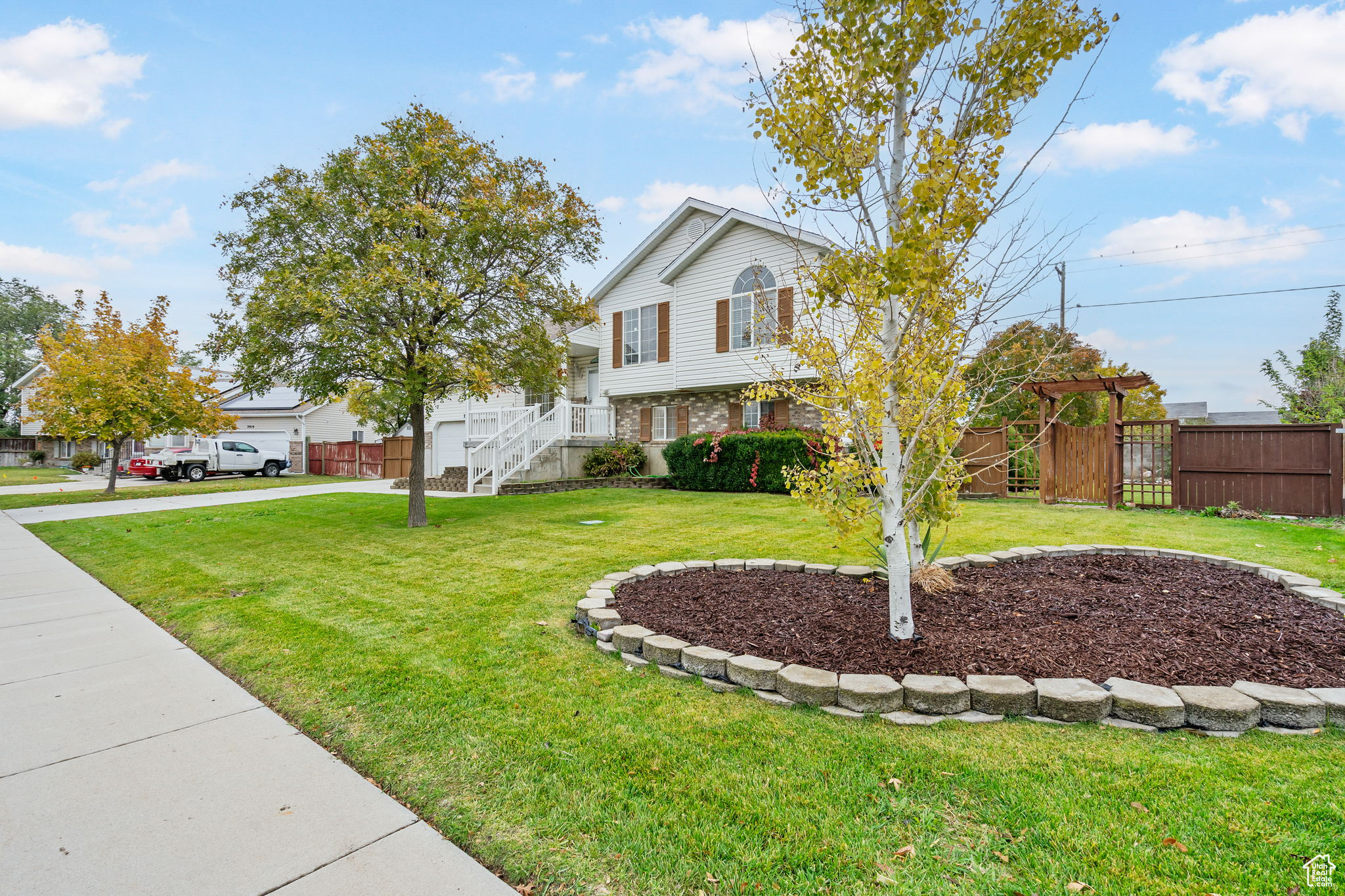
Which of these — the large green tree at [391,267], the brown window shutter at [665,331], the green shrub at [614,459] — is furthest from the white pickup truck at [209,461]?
the brown window shutter at [665,331]

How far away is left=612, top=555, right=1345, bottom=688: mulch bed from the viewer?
9.84 feet

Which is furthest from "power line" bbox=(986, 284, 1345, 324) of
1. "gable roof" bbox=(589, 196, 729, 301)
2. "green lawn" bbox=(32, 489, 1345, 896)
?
"green lawn" bbox=(32, 489, 1345, 896)

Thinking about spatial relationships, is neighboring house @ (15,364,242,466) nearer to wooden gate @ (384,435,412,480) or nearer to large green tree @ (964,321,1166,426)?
wooden gate @ (384,435,412,480)

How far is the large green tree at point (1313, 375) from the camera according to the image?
44.6 feet

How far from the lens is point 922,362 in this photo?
3223mm

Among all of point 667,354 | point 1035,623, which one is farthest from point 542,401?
point 1035,623

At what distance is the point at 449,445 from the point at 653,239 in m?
9.74

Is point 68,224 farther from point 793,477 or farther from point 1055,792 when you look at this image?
point 1055,792

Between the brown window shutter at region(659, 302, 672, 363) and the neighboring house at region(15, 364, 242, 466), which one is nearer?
the brown window shutter at region(659, 302, 672, 363)

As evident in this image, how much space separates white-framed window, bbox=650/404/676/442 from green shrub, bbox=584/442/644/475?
1114mm

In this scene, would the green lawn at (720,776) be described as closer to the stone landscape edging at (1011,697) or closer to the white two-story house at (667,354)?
the stone landscape edging at (1011,697)

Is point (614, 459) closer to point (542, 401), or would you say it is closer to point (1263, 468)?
point (542, 401)

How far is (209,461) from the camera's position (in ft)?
69.6

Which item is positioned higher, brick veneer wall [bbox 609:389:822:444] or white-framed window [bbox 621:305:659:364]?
white-framed window [bbox 621:305:659:364]
